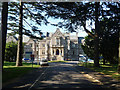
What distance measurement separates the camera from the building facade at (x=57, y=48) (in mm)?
63750

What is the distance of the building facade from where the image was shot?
63.8 m

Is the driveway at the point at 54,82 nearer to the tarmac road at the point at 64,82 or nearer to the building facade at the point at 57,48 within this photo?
the tarmac road at the point at 64,82

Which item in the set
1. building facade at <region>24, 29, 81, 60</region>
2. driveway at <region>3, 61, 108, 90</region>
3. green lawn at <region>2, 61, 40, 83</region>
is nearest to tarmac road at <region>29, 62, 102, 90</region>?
driveway at <region>3, 61, 108, 90</region>

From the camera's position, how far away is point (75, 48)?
72.0 m

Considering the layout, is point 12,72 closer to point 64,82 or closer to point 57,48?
point 64,82

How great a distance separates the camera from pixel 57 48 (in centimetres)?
6431

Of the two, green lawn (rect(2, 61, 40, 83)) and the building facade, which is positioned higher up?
the building facade

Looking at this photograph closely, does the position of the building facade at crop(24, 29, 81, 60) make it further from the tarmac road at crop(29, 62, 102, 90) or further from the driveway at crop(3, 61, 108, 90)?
the driveway at crop(3, 61, 108, 90)

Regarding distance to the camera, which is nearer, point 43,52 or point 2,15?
point 2,15

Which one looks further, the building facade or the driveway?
the building facade

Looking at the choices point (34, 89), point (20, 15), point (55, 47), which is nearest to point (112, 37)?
point (20, 15)

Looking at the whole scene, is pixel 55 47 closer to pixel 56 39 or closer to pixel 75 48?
Answer: pixel 56 39

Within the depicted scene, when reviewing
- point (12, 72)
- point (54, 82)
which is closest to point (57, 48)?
point (12, 72)

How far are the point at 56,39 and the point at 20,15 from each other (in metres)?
→ 39.5
